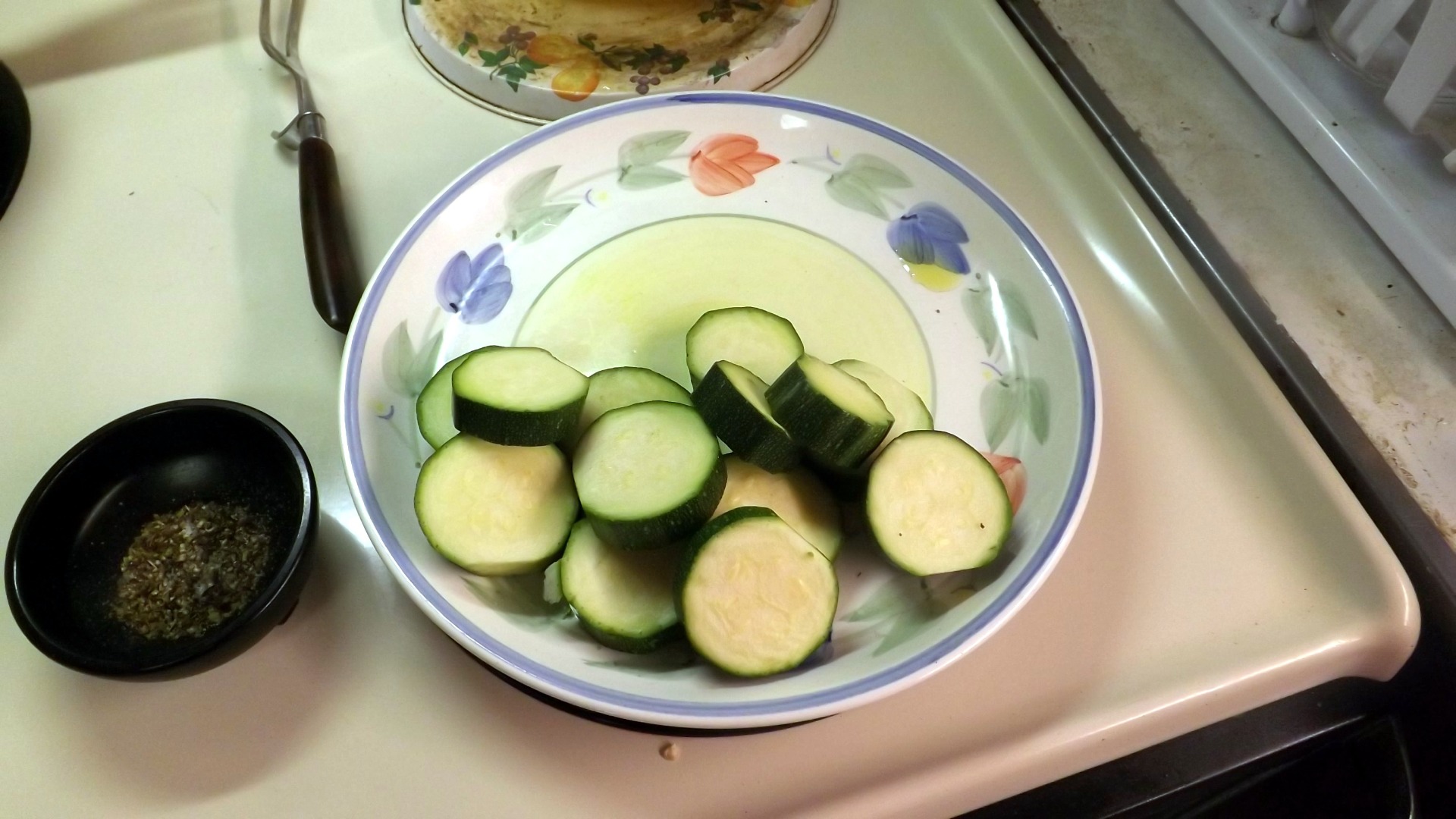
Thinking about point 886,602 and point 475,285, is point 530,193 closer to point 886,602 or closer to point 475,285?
point 475,285

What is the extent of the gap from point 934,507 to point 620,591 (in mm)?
275

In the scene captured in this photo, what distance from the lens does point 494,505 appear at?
725 millimetres

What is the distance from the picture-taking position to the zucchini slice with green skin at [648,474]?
68 centimetres

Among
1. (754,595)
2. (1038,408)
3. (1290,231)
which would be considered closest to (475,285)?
(754,595)

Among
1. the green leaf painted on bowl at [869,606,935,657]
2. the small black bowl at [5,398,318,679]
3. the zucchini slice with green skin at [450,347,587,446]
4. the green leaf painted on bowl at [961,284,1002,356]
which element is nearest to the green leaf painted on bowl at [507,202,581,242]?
the zucchini slice with green skin at [450,347,587,446]

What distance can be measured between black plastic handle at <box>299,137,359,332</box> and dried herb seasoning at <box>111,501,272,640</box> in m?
0.24

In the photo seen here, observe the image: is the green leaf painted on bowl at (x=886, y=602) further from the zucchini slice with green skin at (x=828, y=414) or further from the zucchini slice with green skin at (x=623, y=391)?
the zucchini slice with green skin at (x=623, y=391)

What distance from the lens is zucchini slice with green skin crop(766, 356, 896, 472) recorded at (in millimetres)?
694

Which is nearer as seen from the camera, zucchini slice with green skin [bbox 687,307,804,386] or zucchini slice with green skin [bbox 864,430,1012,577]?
zucchini slice with green skin [bbox 864,430,1012,577]

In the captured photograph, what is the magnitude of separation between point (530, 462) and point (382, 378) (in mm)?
207

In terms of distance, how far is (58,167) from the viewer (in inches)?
43.3

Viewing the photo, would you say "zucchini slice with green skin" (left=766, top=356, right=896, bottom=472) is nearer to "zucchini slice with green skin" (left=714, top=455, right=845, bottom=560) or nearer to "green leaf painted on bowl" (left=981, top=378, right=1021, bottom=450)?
"zucchini slice with green skin" (left=714, top=455, right=845, bottom=560)

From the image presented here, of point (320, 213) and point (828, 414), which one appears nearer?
point (828, 414)

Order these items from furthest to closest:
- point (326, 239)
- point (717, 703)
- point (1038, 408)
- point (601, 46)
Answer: point (601, 46) < point (326, 239) < point (1038, 408) < point (717, 703)
